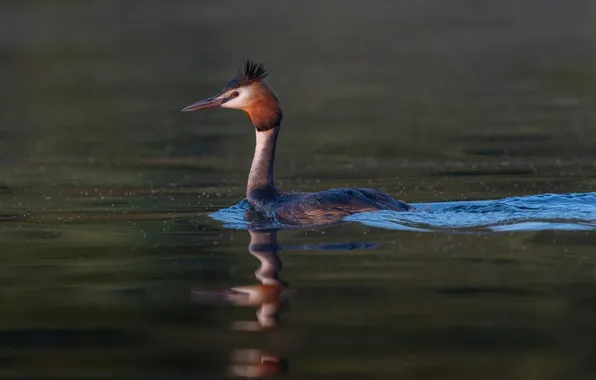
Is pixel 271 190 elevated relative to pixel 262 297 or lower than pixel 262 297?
elevated

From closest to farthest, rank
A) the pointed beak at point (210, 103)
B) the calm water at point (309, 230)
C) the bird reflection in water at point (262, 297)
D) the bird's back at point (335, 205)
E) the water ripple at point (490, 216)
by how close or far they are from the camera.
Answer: the bird reflection in water at point (262, 297) → the calm water at point (309, 230) → the water ripple at point (490, 216) → the bird's back at point (335, 205) → the pointed beak at point (210, 103)

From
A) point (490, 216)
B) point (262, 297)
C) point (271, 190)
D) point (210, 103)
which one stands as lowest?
point (262, 297)

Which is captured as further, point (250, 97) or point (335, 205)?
point (250, 97)

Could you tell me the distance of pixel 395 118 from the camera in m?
21.0

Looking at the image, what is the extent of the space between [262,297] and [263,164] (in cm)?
415

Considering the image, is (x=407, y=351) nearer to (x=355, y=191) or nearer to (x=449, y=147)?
(x=355, y=191)

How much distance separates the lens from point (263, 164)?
12.7m

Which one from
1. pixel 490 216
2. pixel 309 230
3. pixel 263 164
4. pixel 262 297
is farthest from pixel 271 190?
pixel 262 297

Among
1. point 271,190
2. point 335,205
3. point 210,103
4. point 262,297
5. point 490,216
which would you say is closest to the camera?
point 262,297

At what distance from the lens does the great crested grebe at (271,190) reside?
37.7 feet

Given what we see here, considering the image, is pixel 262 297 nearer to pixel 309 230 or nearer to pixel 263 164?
pixel 309 230

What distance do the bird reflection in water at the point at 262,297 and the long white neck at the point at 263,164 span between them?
1405 mm

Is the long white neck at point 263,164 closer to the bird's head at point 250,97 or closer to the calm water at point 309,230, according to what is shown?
the bird's head at point 250,97

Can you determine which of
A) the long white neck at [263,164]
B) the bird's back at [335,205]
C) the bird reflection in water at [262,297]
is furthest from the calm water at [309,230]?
the long white neck at [263,164]
